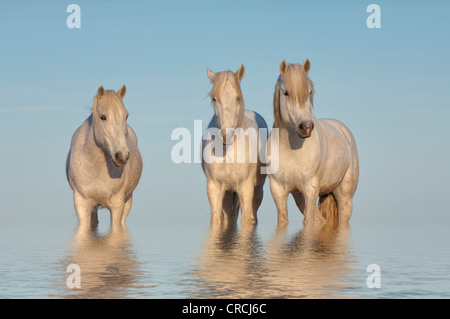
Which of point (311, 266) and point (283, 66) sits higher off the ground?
point (283, 66)

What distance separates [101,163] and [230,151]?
206 centimetres

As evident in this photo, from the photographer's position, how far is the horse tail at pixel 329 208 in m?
12.5

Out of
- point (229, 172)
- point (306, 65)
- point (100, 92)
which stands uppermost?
point (306, 65)

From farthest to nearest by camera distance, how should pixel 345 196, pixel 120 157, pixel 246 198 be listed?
pixel 345 196 → pixel 246 198 → pixel 120 157

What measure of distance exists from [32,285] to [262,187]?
7.46m

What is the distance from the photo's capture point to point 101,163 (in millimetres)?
10227

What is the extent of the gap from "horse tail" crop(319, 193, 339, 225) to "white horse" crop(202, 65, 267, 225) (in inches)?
74.7

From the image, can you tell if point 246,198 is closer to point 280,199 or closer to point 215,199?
point 215,199

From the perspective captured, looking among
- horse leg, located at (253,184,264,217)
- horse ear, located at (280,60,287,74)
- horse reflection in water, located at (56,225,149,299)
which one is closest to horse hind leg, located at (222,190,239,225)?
horse leg, located at (253,184,264,217)

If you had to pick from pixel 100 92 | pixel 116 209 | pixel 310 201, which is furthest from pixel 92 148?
pixel 310 201

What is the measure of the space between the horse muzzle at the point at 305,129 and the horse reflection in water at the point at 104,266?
290 centimetres

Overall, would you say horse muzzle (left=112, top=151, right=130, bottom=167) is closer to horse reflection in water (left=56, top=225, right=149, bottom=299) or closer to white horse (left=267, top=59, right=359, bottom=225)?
horse reflection in water (left=56, top=225, right=149, bottom=299)

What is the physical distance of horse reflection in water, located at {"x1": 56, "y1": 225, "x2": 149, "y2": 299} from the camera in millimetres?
4273

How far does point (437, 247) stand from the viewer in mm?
7984
